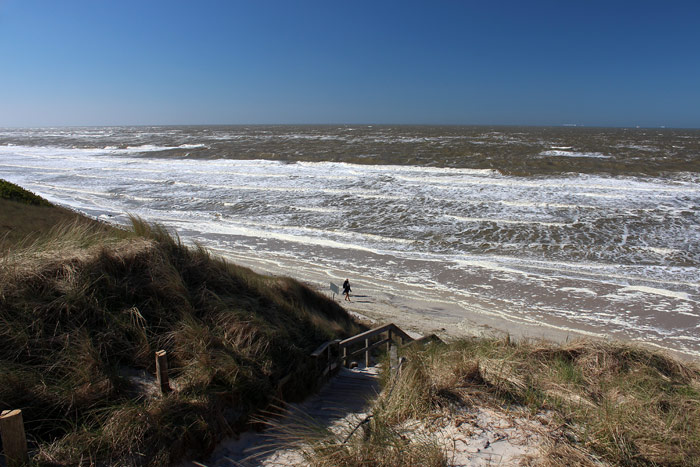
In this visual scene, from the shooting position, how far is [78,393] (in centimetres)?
385

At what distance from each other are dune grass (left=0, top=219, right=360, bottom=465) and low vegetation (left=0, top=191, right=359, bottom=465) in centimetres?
1

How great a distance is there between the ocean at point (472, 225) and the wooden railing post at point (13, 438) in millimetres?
11324

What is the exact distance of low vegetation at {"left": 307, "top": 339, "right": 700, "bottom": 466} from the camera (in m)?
3.33

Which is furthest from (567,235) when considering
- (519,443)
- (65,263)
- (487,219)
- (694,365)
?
(65,263)

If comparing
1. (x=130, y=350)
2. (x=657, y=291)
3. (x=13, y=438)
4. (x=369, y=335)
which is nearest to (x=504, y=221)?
(x=657, y=291)

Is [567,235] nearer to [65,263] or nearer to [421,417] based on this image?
[421,417]

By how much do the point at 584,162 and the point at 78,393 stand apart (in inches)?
1983

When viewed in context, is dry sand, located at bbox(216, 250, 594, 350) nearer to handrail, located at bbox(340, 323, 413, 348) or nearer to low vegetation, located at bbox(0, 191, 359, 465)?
handrail, located at bbox(340, 323, 413, 348)

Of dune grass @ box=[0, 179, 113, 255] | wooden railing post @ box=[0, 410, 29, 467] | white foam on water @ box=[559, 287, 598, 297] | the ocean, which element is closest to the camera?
wooden railing post @ box=[0, 410, 29, 467]

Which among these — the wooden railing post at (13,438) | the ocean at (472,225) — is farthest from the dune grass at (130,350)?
the ocean at (472,225)

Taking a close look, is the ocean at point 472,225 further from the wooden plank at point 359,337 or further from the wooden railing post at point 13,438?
the wooden railing post at point 13,438

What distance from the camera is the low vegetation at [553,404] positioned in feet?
10.9

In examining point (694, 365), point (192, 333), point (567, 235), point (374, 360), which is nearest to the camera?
point (192, 333)

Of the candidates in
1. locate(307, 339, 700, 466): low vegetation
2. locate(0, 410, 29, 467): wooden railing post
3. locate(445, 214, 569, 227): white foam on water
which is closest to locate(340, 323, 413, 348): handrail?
locate(307, 339, 700, 466): low vegetation
